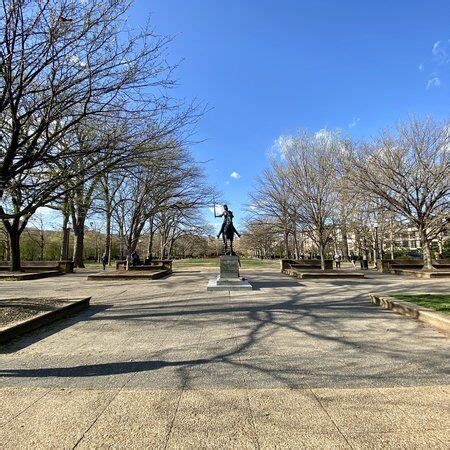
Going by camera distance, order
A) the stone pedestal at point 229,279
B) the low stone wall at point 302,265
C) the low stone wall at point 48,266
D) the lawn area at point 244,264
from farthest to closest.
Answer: the lawn area at point 244,264 → the low stone wall at point 302,265 → the low stone wall at point 48,266 → the stone pedestal at point 229,279

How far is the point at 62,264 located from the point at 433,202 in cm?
A: 2544

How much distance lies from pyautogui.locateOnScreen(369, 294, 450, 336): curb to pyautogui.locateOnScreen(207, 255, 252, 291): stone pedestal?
16.2 feet

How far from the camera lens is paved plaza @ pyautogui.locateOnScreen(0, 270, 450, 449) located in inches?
105

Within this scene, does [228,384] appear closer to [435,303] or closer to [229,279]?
[435,303]

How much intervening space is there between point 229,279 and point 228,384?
9.24m

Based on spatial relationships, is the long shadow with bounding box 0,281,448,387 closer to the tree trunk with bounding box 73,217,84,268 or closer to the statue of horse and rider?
the statue of horse and rider

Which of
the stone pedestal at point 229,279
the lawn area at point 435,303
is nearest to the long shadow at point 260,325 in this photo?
the lawn area at point 435,303

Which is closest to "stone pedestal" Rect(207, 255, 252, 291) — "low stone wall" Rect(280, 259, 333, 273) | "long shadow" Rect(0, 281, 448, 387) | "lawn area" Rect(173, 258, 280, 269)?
"long shadow" Rect(0, 281, 448, 387)

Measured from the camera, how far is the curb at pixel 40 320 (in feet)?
18.0

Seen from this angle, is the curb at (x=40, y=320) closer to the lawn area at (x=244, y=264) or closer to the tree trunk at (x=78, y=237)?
the tree trunk at (x=78, y=237)

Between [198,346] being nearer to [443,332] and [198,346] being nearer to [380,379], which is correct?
[380,379]

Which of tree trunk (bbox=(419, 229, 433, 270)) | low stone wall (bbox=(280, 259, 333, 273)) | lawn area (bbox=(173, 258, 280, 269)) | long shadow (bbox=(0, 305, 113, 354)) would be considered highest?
tree trunk (bbox=(419, 229, 433, 270))

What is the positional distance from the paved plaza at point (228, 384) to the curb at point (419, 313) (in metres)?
0.20

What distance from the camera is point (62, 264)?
912 inches
